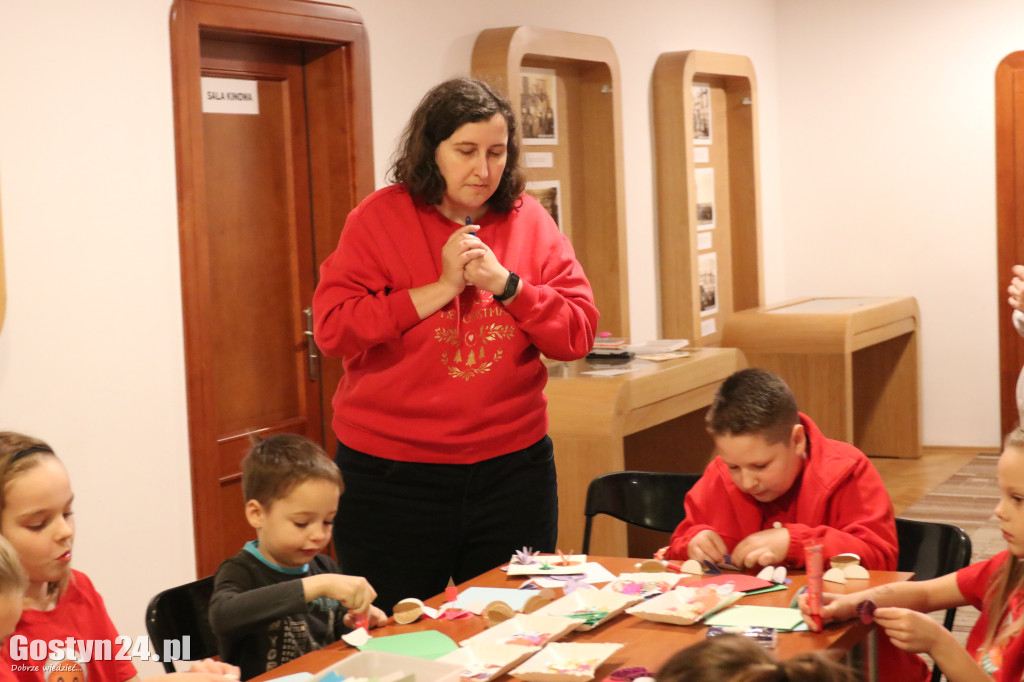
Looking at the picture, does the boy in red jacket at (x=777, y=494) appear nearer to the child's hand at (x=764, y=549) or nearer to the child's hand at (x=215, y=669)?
the child's hand at (x=764, y=549)

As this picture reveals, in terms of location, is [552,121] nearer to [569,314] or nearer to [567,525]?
[567,525]

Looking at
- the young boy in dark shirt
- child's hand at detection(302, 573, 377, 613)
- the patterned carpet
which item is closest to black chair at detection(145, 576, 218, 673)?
the young boy in dark shirt

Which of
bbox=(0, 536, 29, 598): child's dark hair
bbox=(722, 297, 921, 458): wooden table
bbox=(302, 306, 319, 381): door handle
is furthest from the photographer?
bbox=(722, 297, 921, 458): wooden table

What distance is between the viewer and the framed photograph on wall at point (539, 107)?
5.07 meters

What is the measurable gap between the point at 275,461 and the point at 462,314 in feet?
1.70

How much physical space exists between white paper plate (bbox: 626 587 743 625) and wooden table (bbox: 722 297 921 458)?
4381 mm

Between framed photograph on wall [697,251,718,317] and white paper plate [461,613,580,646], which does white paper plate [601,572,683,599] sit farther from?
framed photograph on wall [697,251,718,317]

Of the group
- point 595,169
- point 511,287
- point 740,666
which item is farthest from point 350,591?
point 595,169

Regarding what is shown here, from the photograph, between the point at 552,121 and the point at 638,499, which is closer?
the point at 638,499

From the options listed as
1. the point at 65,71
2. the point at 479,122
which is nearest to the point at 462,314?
the point at 479,122

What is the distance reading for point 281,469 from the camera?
2.19 m

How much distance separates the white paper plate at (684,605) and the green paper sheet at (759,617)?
17 mm

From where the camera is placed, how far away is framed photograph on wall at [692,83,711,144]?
6.45m

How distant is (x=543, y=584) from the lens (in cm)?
221
